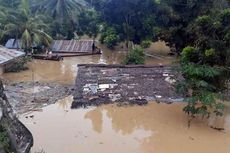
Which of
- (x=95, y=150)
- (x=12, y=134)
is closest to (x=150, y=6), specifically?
(x=95, y=150)

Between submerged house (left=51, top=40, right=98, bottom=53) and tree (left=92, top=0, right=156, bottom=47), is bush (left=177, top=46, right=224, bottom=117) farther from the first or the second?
submerged house (left=51, top=40, right=98, bottom=53)

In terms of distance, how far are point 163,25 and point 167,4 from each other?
4.15 feet

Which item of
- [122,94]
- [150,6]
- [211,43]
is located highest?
[150,6]

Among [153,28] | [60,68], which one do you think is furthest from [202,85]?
[60,68]

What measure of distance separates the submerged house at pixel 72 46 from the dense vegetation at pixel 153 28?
2.86ft

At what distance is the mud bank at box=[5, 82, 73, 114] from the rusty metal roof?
21.1 feet

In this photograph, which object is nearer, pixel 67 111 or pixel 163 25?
pixel 67 111

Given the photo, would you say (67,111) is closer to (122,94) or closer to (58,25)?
(122,94)

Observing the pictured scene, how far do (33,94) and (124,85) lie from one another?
3.92m

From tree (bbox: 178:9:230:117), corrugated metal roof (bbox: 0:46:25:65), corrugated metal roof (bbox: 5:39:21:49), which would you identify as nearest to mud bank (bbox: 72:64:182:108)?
tree (bbox: 178:9:230:117)

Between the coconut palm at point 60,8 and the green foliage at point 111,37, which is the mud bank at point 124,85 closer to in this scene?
the green foliage at point 111,37

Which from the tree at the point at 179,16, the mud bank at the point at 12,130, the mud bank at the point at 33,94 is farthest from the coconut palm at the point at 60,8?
the mud bank at the point at 12,130

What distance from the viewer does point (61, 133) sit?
1145cm

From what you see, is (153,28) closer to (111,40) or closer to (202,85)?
(111,40)
